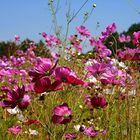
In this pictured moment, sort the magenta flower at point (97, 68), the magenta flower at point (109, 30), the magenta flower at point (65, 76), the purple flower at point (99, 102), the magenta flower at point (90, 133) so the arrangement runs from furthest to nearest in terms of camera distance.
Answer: the magenta flower at point (109, 30), the magenta flower at point (90, 133), the magenta flower at point (97, 68), the purple flower at point (99, 102), the magenta flower at point (65, 76)

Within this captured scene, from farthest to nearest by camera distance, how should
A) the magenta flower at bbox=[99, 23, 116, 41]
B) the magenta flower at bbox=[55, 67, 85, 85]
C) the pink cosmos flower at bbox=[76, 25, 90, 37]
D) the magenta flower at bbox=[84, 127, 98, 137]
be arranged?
the pink cosmos flower at bbox=[76, 25, 90, 37] < the magenta flower at bbox=[99, 23, 116, 41] < the magenta flower at bbox=[84, 127, 98, 137] < the magenta flower at bbox=[55, 67, 85, 85]

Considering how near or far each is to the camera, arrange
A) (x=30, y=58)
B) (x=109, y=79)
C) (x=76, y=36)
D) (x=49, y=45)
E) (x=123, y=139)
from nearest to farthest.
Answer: (x=109, y=79), (x=123, y=139), (x=76, y=36), (x=49, y=45), (x=30, y=58)

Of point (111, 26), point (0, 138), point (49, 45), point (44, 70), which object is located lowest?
point (0, 138)

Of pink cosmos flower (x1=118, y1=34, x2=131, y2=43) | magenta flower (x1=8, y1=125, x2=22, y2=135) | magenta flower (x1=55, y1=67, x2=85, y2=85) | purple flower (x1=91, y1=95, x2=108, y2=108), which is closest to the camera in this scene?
magenta flower (x1=55, y1=67, x2=85, y2=85)

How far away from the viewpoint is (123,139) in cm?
217

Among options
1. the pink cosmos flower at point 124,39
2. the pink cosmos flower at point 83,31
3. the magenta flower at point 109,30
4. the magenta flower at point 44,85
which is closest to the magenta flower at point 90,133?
the magenta flower at point 44,85

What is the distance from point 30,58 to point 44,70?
20.5 feet

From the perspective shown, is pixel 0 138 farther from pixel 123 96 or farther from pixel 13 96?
pixel 13 96

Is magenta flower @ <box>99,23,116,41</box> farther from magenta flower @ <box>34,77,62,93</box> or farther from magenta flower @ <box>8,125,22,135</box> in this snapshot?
magenta flower @ <box>34,77,62,93</box>

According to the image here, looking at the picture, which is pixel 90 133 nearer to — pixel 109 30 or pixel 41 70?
pixel 41 70

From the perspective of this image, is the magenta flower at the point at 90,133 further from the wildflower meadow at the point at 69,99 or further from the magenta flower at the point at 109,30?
the magenta flower at the point at 109,30

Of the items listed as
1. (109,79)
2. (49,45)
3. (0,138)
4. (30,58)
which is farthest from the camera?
(30,58)

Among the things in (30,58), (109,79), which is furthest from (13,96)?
(30,58)

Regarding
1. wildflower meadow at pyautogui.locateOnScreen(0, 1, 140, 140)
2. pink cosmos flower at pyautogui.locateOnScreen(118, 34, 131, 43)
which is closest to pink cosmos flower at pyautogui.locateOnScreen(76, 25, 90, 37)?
wildflower meadow at pyautogui.locateOnScreen(0, 1, 140, 140)
